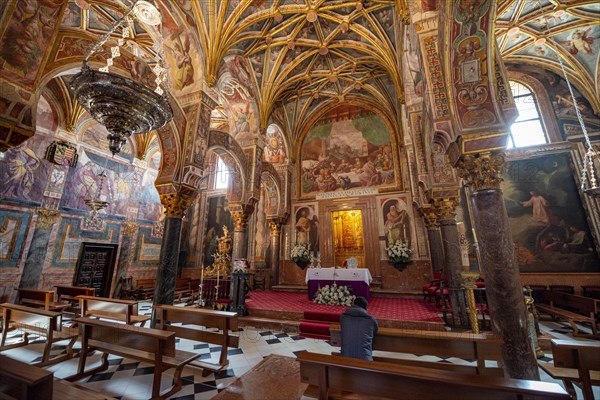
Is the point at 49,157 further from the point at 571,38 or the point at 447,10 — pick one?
the point at 571,38

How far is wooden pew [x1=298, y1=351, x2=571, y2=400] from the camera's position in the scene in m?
1.51

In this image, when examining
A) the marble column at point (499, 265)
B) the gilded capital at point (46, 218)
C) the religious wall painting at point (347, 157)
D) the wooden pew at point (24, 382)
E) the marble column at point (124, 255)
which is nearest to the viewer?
the wooden pew at point (24, 382)

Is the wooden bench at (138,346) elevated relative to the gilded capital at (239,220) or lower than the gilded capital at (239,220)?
lower

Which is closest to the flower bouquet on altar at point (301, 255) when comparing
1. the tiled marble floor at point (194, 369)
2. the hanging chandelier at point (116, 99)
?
the tiled marble floor at point (194, 369)

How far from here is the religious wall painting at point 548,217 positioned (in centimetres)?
894

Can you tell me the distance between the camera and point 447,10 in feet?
13.6

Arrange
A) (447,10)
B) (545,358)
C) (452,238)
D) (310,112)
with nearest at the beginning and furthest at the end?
(447,10) < (545,358) < (452,238) < (310,112)

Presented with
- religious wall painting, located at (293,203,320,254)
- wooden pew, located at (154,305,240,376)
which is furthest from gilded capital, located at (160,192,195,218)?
religious wall painting, located at (293,203,320,254)

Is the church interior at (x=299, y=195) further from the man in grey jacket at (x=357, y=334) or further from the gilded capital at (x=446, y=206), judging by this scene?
the man in grey jacket at (x=357, y=334)

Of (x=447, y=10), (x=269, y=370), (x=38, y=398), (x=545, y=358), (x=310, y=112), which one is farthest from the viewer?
(x=310, y=112)

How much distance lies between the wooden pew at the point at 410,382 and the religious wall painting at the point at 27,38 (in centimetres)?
649

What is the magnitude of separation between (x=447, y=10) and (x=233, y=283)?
828 centimetres

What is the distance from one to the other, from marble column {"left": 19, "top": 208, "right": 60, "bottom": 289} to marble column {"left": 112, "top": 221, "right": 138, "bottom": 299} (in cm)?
309

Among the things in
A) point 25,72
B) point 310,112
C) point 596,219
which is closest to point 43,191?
point 25,72
